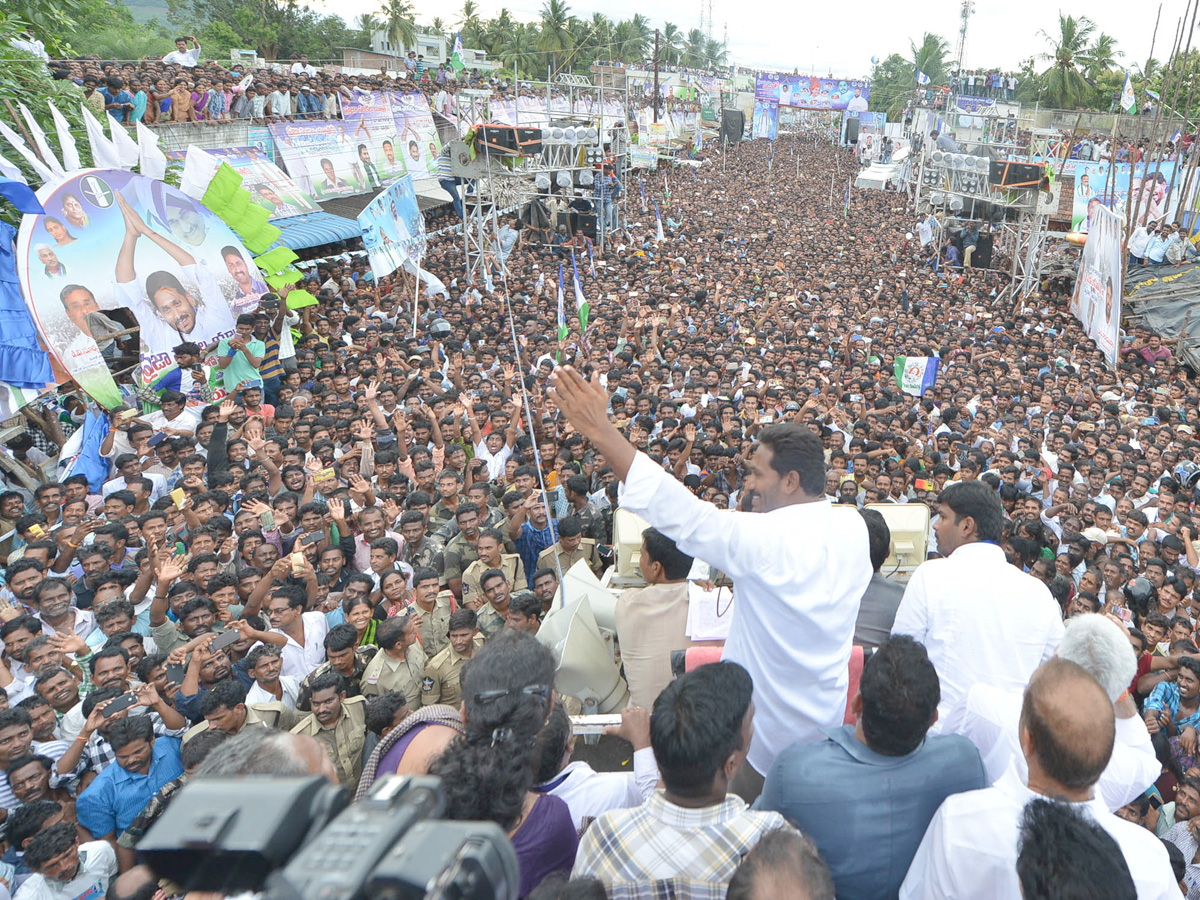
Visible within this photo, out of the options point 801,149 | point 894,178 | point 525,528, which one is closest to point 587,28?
point 801,149

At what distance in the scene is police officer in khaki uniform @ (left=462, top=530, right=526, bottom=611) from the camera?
4.41 meters

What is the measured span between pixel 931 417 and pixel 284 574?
6.87 metres

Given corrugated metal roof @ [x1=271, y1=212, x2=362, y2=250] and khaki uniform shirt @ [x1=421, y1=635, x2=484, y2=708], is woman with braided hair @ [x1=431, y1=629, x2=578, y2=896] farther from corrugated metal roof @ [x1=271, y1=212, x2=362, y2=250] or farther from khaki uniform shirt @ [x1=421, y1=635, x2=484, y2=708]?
corrugated metal roof @ [x1=271, y1=212, x2=362, y2=250]

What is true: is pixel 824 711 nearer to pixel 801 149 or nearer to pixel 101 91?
pixel 101 91

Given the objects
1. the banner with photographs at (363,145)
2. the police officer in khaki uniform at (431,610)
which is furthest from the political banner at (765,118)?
the police officer in khaki uniform at (431,610)

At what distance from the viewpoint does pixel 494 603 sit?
13.5ft

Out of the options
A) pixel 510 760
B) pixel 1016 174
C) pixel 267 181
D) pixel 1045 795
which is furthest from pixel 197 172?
pixel 1016 174

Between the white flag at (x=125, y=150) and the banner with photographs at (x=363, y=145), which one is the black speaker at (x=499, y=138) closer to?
the banner with photographs at (x=363, y=145)

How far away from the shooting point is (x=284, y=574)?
4605 mm

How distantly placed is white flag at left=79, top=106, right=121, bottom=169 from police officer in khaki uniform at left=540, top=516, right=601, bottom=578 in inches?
228

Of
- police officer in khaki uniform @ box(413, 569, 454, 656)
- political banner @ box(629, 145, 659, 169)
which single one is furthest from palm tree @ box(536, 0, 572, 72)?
police officer in khaki uniform @ box(413, 569, 454, 656)

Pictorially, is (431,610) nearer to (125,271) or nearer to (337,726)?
(337,726)

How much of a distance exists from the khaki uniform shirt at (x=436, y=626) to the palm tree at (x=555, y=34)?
52.6 metres

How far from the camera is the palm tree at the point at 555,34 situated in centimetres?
5053
